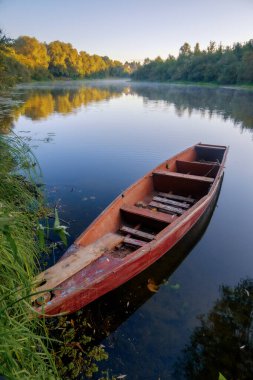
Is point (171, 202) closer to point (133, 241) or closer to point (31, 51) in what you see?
point (133, 241)

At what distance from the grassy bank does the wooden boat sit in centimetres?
25

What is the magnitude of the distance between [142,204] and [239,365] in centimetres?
346

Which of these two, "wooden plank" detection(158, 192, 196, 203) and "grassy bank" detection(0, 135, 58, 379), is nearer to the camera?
"grassy bank" detection(0, 135, 58, 379)

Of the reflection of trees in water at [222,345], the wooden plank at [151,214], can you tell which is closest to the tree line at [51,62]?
the wooden plank at [151,214]

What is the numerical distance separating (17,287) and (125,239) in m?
2.57

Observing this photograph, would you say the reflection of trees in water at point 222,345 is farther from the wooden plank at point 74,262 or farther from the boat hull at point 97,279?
the wooden plank at point 74,262

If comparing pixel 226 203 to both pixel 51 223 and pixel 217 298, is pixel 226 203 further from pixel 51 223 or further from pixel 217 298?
pixel 51 223

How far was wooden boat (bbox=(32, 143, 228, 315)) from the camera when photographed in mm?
3102

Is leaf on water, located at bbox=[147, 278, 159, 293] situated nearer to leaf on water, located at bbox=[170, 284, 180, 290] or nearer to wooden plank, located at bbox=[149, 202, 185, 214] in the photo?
leaf on water, located at bbox=[170, 284, 180, 290]

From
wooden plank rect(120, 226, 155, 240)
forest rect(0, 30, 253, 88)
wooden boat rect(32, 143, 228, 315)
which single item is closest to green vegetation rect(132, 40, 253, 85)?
forest rect(0, 30, 253, 88)

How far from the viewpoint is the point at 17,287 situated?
1969 millimetres

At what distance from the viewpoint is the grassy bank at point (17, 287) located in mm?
1628

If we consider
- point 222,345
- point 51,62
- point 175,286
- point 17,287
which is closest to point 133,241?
point 175,286

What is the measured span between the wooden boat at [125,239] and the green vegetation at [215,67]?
4644 cm
